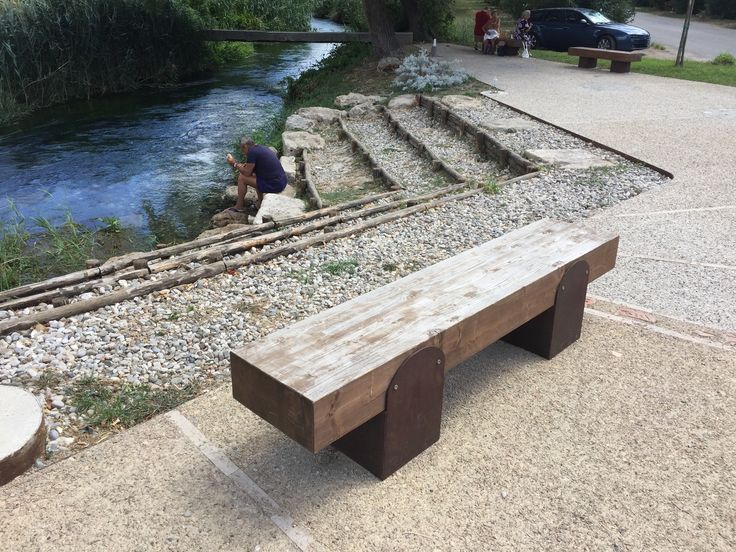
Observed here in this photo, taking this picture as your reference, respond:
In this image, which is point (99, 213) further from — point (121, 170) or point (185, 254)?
point (185, 254)

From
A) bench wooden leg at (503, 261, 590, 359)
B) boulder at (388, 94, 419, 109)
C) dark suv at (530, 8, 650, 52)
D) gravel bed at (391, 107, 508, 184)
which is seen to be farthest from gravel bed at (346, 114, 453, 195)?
dark suv at (530, 8, 650, 52)

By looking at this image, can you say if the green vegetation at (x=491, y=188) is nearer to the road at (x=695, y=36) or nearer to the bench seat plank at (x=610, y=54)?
the bench seat plank at (x=610, y=54)

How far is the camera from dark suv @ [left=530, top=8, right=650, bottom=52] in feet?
63.3

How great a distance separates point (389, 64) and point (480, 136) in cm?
715

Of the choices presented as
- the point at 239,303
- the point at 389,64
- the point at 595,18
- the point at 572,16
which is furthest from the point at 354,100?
the point at 239,303

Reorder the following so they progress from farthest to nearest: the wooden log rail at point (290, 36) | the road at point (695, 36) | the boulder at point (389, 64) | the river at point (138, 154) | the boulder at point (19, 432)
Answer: the road at point (695, 36)
the wooden log rail at point (290, 36)
the boulder at point (389, 64)
the river at point (138, 154)
the boulder at point (19, 432)

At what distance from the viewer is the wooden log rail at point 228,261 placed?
539cm

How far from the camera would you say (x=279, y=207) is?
29.2 ft

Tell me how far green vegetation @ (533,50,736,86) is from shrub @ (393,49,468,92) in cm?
488

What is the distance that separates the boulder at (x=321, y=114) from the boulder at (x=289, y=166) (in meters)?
2.40

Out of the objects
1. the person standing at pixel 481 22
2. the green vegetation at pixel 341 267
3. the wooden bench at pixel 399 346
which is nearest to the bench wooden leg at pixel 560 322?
the wooden bench at pixel 399 346

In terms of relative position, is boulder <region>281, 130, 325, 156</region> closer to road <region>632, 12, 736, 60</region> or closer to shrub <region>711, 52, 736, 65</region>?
shrub <region>711, 52, 736, 65</region>

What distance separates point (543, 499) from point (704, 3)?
116 feet

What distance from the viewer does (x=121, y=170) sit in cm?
1296
